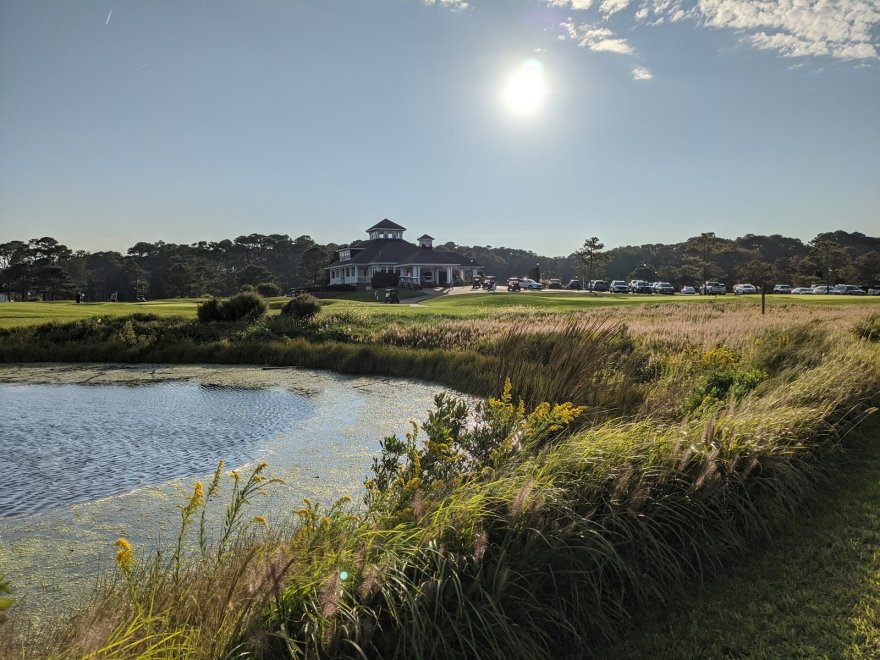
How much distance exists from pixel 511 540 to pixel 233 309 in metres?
19.6

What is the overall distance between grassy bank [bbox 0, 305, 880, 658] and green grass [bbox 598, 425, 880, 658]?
0.14 metres

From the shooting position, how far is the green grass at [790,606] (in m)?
3.25

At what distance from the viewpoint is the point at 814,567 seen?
4051mm

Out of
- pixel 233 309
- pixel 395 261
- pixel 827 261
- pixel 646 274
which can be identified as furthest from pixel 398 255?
pixel 827 261

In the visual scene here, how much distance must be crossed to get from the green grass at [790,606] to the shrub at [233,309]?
62.3 ft

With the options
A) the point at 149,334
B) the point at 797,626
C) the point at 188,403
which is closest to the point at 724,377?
the point at 797,626

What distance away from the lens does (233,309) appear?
2130 cm

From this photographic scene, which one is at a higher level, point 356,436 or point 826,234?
point 826,234

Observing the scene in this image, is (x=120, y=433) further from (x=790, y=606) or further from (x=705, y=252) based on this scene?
(x=705, y=252)

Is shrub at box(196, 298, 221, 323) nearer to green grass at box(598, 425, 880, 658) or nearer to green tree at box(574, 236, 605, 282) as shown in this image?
green grass at box(598, 425, 880, 658)

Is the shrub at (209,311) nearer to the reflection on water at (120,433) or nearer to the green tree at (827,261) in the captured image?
the reflection on water at (120,433)

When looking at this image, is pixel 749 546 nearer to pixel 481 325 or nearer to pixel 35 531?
pixel 35 531

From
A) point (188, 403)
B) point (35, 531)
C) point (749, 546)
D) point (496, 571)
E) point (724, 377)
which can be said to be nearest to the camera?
point (496, 571)

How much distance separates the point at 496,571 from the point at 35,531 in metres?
4.14
